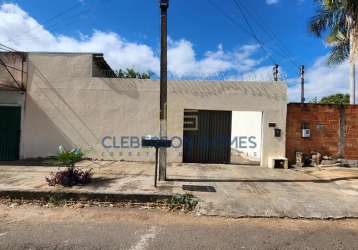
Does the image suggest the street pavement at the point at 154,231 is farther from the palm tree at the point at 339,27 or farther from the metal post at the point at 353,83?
the metal post at the point at 353,83

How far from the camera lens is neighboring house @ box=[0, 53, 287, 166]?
12539 mm

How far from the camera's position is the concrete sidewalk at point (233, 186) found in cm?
651

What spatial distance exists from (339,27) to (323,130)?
7.00 m

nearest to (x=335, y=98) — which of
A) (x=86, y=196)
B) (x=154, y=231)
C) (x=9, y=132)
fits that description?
(x=9, y=132)

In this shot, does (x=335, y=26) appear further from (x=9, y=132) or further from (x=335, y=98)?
(x=335, y=98)

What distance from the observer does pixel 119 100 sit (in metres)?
12.6

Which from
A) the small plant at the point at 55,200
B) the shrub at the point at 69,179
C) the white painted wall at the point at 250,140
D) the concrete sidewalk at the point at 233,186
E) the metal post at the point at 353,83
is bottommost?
the small plant at the point at 55,200

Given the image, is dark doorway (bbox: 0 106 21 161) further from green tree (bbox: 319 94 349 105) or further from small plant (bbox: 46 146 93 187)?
green tree (bbox: 319 94 349 105)

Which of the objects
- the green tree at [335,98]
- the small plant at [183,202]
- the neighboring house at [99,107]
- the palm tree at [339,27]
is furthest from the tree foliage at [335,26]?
the green tree at [335,98]

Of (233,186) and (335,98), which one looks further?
(335,98)

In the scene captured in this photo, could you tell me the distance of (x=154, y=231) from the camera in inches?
204

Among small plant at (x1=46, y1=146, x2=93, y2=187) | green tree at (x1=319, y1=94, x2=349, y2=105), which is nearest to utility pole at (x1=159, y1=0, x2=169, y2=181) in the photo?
small plant at (x1=46, y1=146, x2=93, y2=187)

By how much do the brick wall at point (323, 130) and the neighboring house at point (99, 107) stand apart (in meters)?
0.51

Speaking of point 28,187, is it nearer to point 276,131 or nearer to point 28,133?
point 28,133
